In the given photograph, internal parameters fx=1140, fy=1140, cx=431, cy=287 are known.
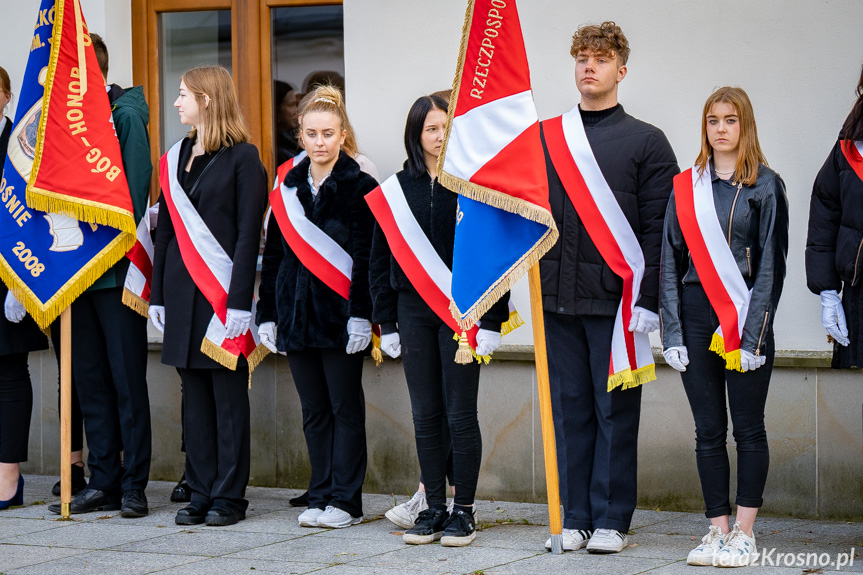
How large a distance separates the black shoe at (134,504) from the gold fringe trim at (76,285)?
36.5 inches

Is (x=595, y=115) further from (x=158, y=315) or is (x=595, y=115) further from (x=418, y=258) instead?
(x=158, y=315)

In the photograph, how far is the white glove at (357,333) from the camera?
502 cm

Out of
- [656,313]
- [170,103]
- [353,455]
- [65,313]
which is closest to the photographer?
[656,313]

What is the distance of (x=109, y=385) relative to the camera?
5762 mm

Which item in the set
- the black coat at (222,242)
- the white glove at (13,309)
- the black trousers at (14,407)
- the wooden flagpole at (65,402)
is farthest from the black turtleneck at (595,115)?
the black trousers at (14,407)

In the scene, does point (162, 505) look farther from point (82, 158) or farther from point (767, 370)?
point (767, 370)

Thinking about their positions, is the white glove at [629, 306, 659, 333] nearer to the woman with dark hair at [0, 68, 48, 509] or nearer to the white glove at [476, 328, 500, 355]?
the white glove at [476, 328, 500, 355]

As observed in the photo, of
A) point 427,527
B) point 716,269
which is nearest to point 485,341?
point 427,527

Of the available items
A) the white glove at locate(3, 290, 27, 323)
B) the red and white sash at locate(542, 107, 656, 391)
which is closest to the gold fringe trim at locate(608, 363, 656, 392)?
the red and white sash at locate(542, 107, 656, 391)

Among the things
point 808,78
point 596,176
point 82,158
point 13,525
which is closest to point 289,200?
point 82,158

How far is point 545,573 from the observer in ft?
13.8

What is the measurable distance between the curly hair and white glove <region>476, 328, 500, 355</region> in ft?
3.87

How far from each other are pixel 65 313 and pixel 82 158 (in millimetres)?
759

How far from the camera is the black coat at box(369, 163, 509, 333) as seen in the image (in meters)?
4.79
